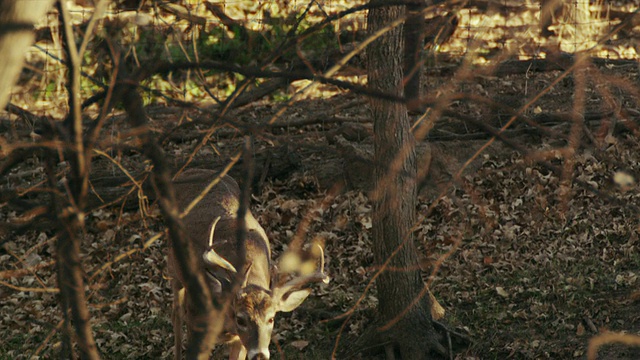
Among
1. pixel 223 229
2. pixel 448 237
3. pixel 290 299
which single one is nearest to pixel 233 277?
pixel 290 299

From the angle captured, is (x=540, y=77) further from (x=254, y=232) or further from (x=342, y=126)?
(x=254, y=232)

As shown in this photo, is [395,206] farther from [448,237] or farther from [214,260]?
[448,237]

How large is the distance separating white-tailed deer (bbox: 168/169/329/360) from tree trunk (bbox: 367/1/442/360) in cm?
77

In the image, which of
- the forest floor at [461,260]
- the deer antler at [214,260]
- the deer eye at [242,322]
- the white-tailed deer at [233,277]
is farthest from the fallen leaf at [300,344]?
the deer antler at [214,260]

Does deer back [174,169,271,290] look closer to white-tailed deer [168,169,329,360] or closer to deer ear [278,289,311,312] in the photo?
white-tailed deer [168,169,329,360]

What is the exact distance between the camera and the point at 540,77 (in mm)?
12141

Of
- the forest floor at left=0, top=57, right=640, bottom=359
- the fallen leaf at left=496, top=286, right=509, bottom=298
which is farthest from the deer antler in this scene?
the fallen leaf at left=496, top=286, right=509, bottom=298

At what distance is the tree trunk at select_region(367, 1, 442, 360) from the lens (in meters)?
6.67

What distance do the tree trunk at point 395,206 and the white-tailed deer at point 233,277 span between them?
77 centimetres

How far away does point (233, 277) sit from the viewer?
250 inches

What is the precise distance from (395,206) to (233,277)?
1.54 metres

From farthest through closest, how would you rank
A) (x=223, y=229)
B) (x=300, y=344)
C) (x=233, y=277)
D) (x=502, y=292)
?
(x=502, y=292) → (x=300, y=344) → (x=223, y=229) → (x=233, y=277)

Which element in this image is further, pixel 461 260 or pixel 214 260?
pixel 461 260

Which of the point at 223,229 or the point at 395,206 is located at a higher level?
the point at 395,206
